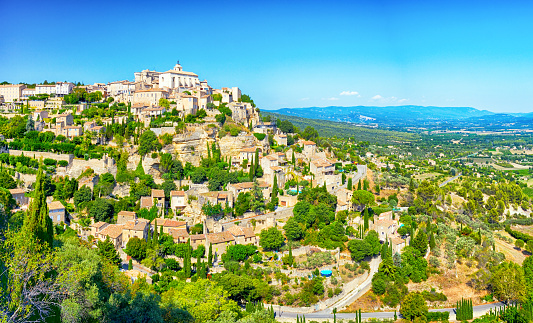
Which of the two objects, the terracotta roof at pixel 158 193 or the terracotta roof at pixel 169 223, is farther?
the terracotta roof at pixel 158 193

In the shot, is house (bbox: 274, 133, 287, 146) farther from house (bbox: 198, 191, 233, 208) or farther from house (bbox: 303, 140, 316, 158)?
house (bbox: 198, 191, 233, 208)

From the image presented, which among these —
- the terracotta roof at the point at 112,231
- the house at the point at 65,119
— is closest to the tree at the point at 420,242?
the terracotta roof at the point at 112,231

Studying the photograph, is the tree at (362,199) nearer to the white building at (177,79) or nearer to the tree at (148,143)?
the tree at (148,143)

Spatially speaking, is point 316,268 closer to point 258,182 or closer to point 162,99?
point 258,182

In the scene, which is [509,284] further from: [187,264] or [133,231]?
[133,231]

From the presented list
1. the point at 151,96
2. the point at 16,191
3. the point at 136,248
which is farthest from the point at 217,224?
the point at 151,96

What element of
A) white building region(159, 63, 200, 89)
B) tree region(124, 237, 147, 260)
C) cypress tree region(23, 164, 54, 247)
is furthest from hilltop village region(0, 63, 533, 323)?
white building region(159, 63, 200, 89)
